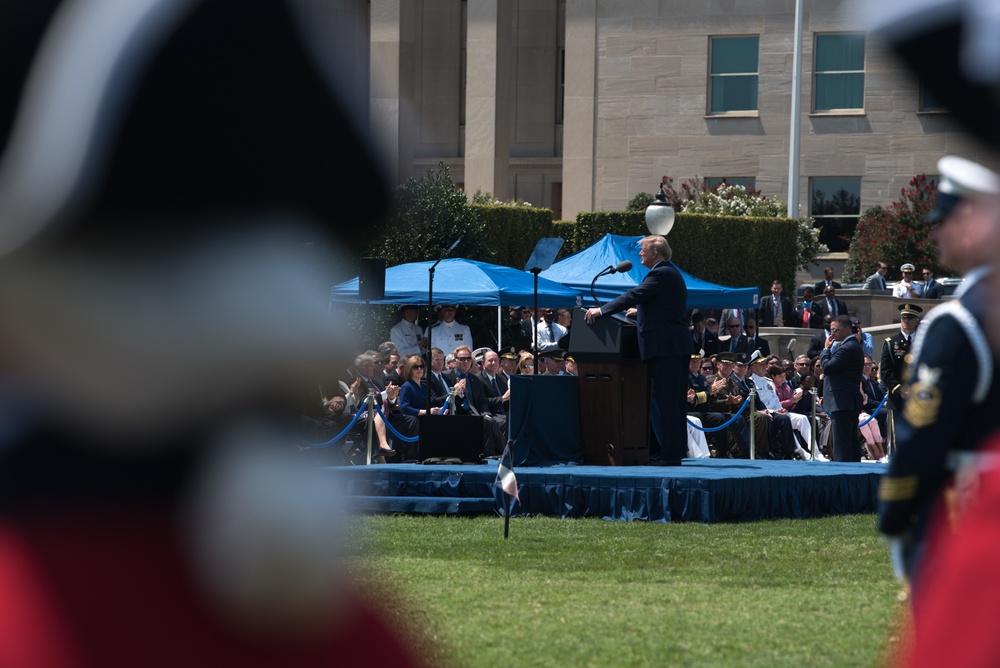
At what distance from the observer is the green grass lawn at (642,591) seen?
23.9 ft

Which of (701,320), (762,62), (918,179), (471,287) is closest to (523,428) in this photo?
(471,287)

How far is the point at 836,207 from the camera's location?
42.3 m

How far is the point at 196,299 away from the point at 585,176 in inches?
1715

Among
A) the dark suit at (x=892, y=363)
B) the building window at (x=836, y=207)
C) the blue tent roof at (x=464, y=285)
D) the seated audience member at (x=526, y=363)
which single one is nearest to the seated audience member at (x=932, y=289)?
the building window at (x=836, y=207)

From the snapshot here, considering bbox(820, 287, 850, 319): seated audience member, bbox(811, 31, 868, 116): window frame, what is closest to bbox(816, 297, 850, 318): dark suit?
bbox(820, 287, 850, 319): seated audience member

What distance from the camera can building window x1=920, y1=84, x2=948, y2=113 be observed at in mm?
1802

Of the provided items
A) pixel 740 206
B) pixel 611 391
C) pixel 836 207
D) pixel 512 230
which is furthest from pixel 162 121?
pixel 836 207

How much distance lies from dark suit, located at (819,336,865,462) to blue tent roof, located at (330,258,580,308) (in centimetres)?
493

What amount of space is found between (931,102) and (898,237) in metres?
35.9

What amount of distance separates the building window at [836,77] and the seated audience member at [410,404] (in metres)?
27.6

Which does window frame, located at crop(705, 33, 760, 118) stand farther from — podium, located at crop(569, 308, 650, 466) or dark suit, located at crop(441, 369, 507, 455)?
podium, located at crop(569, 308, 650, 466)

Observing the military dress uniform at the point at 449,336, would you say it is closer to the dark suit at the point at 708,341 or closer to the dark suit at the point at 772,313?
the dark suit at the point at 708,341

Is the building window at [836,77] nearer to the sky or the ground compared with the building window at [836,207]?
nearer to the sky

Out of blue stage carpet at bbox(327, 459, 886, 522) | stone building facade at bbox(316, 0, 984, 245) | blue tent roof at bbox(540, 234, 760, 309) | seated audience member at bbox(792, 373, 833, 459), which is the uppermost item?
stone building facade at bbox(316, 0, 984, 245)
